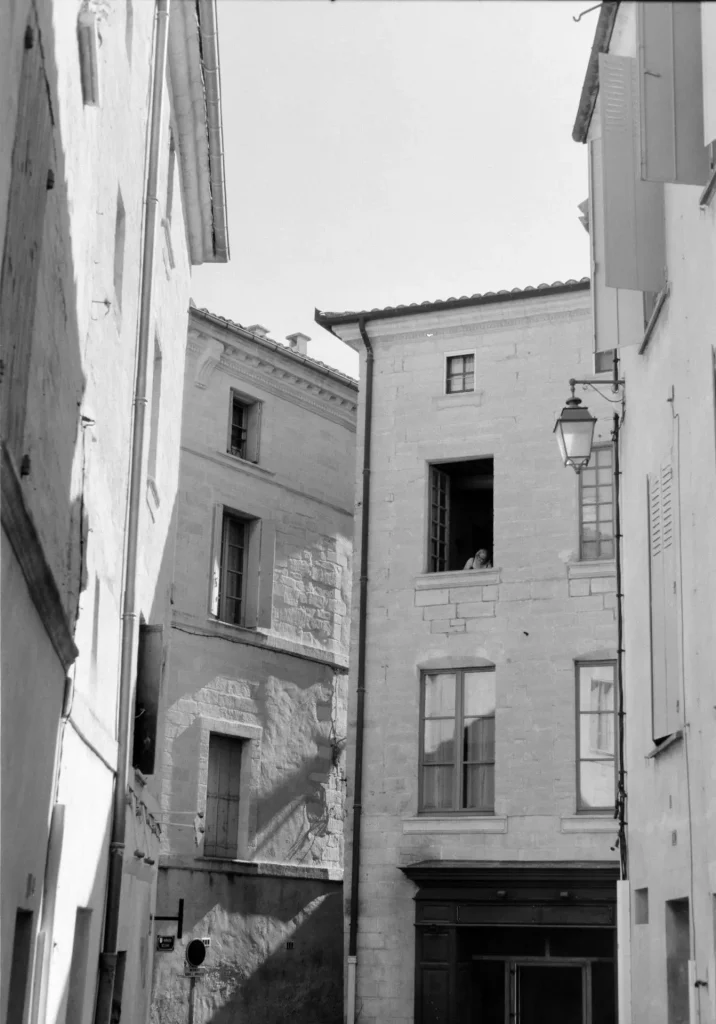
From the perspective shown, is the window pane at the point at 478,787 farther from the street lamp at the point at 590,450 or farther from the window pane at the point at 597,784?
the street lamp at the point at 590,450

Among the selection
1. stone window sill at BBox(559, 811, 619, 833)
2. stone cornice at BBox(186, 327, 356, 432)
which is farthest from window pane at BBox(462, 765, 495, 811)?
stone cornice at BBox(186, 327, 356, 432)

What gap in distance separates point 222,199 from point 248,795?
8.92 m

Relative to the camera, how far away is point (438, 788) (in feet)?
62.1

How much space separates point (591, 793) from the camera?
18.1 meters

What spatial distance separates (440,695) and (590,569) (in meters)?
2.66

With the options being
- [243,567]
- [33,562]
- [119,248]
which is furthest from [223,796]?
[33,562]

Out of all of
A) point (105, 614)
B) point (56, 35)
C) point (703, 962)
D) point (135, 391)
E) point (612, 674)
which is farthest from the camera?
point (612, 674)

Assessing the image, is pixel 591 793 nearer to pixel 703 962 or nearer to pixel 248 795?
pixel 248 795

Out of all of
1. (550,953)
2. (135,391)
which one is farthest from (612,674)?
(135,391)

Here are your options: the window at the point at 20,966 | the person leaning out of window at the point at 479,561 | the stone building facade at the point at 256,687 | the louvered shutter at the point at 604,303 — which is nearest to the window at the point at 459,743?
the person leaning out of window at the point at 479,561

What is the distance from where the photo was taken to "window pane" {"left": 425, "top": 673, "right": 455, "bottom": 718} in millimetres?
19156

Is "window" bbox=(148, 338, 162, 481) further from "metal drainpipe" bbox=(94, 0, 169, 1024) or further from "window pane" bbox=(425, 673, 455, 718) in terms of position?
"window pane" bbox=(425, 673, 455, 718)

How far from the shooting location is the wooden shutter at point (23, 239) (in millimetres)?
5992

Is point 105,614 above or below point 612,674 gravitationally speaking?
below
